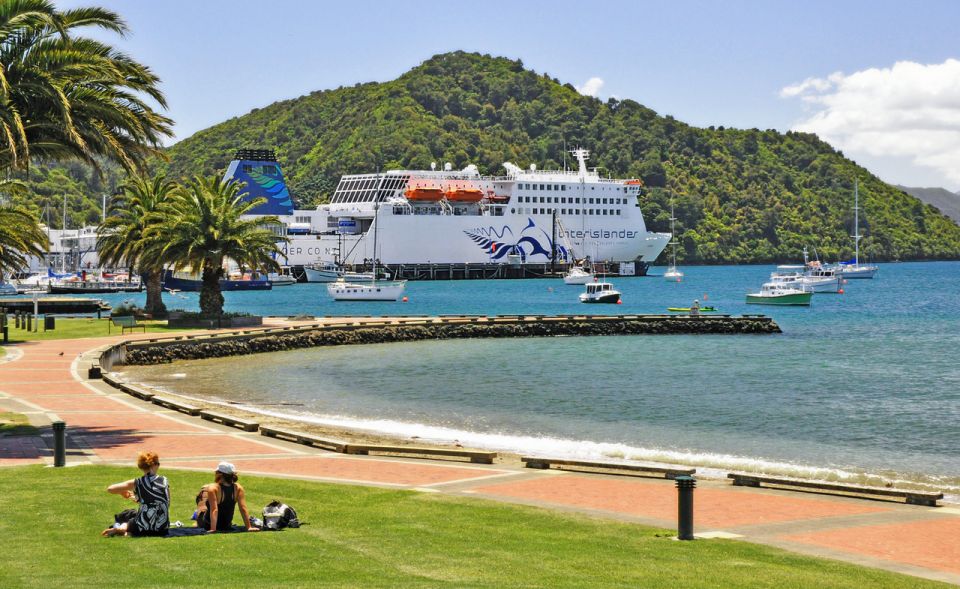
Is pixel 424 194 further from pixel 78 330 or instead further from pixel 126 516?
pixel 126 516

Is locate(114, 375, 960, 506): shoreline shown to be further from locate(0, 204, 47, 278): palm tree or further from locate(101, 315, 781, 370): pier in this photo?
locate(0, 204, 47, 278): palm tree

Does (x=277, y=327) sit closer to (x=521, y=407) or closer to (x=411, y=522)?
(x=521, y=407)

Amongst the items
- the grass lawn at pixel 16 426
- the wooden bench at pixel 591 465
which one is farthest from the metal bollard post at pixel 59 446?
the wooden bench at pixel 591 465

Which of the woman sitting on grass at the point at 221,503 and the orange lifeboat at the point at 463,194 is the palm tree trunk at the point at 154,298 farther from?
the orange lifeboat at the point at 463,194

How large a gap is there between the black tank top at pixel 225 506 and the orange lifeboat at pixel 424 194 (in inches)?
4473

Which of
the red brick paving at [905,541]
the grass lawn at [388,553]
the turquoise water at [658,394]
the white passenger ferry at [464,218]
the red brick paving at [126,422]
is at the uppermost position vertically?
the white passenger ferry at [464,218]

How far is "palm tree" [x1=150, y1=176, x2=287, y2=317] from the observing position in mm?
43375

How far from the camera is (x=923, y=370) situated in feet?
130

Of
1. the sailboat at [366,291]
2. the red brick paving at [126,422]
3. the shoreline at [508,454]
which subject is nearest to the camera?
the shoreline at [508,454]

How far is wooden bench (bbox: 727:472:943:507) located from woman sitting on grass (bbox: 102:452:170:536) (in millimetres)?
Answer: 7983

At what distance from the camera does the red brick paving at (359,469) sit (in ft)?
49.3

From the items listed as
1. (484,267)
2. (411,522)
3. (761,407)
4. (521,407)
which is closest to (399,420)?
(521,407)

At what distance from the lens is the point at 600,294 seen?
81625 mm

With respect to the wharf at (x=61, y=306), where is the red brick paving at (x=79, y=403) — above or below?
below
